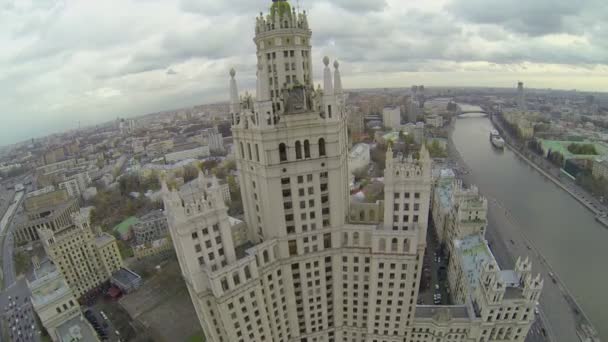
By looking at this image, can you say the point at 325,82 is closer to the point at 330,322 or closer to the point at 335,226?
the point at 335,226

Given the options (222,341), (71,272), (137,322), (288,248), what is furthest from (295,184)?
(71,272)

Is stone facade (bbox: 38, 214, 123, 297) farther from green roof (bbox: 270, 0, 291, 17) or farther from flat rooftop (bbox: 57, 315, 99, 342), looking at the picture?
green roof (bbox: 270, 0, 291, 17)

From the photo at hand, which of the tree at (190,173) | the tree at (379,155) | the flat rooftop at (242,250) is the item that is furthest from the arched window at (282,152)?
the tree at (190,173)

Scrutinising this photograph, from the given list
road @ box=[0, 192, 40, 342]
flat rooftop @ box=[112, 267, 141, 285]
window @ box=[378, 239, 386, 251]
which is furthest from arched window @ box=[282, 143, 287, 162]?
road @ box=[0, 192, 40, 342]

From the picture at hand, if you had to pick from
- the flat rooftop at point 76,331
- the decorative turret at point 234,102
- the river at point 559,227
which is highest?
the decorative turret at point 234,102

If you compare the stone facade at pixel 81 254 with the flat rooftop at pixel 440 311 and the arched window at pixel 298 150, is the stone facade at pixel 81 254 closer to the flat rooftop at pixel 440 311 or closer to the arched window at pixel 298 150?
the arched window at pixel 298 150
